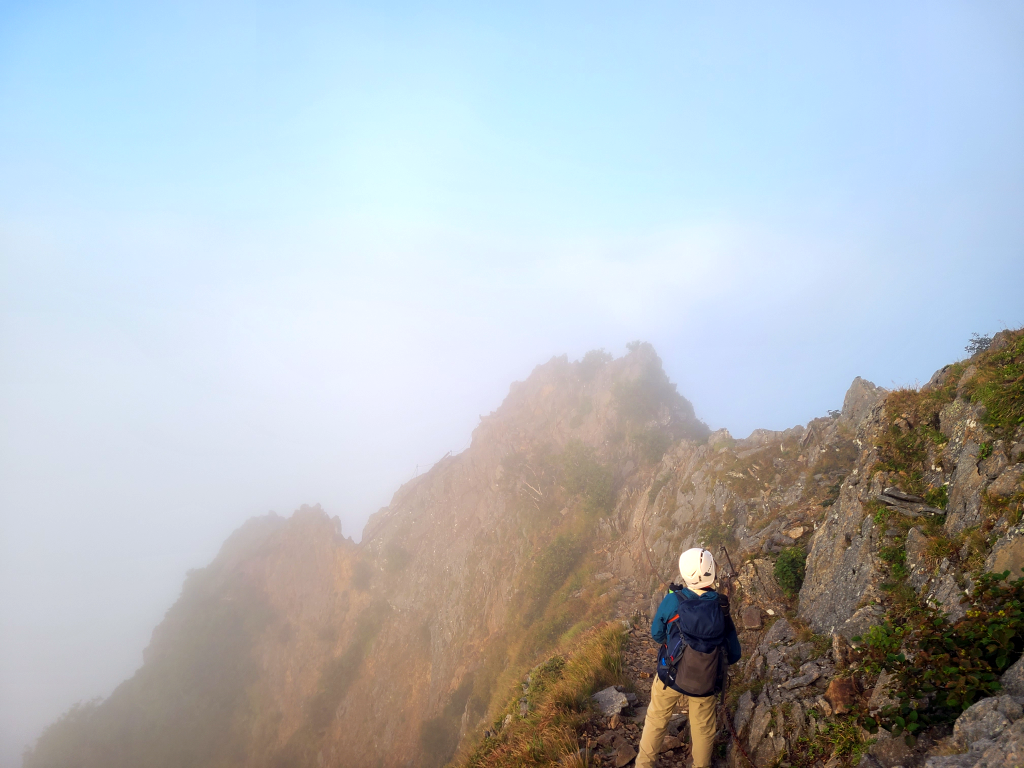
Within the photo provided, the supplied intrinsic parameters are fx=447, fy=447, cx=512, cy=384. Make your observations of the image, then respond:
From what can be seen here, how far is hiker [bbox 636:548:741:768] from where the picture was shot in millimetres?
5988

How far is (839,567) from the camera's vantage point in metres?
9.30

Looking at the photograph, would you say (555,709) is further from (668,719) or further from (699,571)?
(699,571)

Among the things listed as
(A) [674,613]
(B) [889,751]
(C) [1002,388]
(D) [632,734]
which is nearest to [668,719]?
(A) [674,613]

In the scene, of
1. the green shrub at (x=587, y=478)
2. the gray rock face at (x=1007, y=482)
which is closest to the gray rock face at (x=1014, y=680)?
the gray rock face at (x=1007, y=482)

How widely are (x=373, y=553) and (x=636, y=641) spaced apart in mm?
39442

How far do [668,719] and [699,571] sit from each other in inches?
86.0

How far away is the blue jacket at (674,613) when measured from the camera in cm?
620

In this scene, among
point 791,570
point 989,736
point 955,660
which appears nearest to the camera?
point 989,736

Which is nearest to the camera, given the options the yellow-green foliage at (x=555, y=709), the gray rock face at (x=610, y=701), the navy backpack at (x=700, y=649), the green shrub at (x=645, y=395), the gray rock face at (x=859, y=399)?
the navy backpack at (x=700, y=649)

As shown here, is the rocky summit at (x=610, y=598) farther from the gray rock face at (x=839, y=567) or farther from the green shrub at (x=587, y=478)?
the green shrub at (x=587, y=478)

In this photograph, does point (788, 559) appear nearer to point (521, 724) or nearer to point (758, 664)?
point (758, 664)

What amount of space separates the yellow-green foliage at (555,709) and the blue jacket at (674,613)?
122 inches

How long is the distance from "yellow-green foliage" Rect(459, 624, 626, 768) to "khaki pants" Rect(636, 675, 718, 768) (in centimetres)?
175

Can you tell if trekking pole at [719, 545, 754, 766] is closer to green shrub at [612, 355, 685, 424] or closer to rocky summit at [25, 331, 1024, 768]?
rocky summit at [25, 331, 1024, 768]
